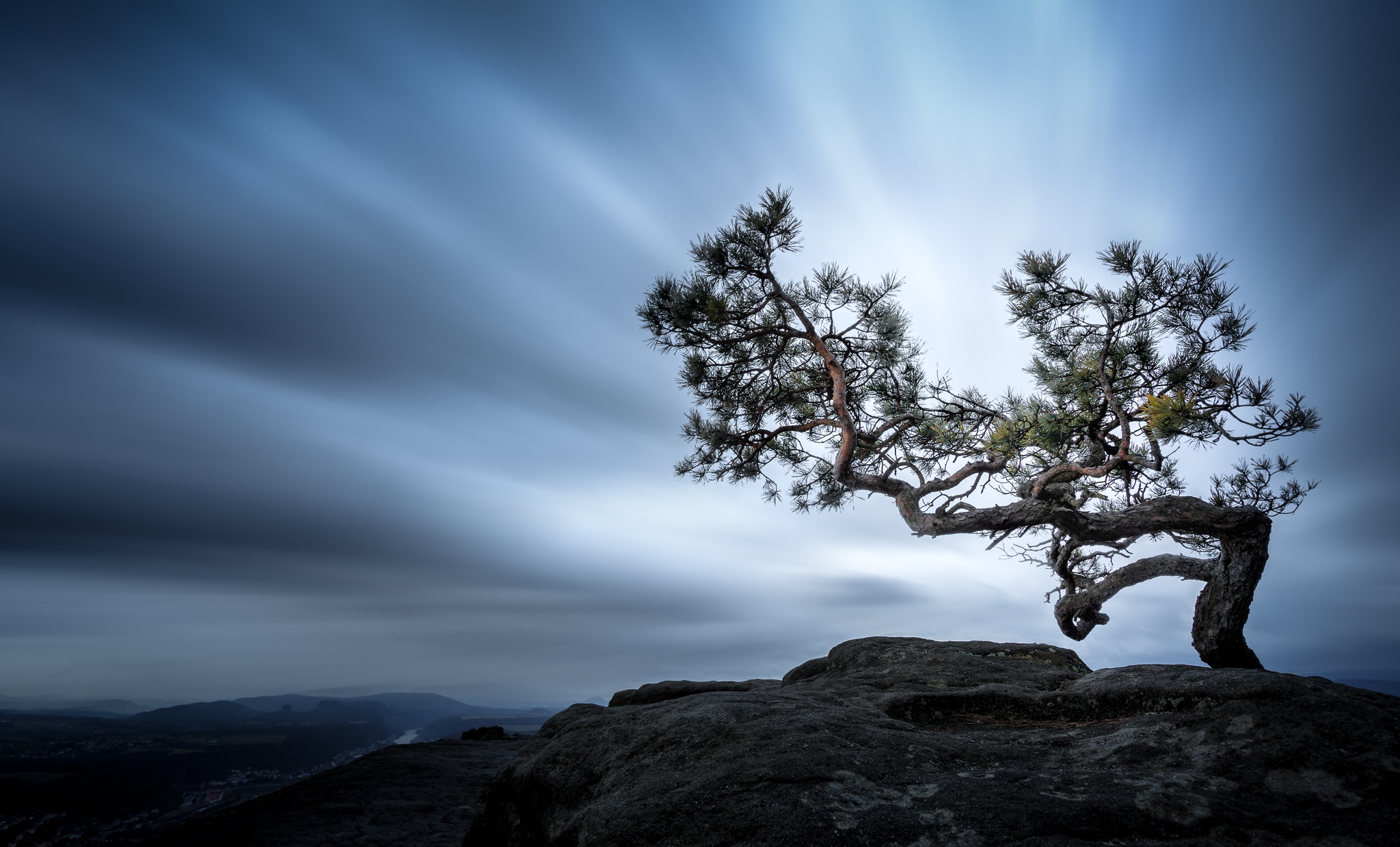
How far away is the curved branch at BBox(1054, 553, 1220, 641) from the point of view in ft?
24.4

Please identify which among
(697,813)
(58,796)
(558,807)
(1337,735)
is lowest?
(58,796)

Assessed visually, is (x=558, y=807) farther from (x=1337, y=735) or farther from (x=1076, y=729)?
(x=1337, y=735)

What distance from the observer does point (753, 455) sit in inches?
404

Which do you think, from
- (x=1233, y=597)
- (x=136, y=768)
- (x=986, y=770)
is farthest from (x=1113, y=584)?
(x=136, y=768)

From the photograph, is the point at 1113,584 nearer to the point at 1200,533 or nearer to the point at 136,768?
the point at 1200,533

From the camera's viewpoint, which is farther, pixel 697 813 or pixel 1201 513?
pixel 1201 513

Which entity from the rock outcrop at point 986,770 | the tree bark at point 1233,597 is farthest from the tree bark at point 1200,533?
the rock outcrop at point 986,770

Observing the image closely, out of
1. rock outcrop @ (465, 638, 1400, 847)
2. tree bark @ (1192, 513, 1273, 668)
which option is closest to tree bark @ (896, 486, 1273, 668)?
Answer: tree bark @ (1192, 513, 1273, 668)

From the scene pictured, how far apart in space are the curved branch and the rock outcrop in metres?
4.72

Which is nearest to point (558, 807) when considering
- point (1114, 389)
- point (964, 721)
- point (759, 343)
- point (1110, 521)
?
point (964, 721)

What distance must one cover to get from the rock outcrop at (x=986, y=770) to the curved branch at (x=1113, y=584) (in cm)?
472

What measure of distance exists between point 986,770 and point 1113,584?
25.3ft

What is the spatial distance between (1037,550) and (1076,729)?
7.08 meters

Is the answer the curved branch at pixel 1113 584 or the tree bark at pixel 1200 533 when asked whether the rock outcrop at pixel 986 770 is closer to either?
the tree bark at pixel 1200 533
